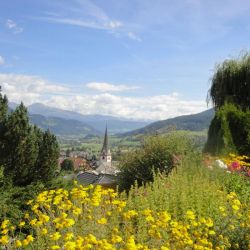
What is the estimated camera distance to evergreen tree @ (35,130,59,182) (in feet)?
59.2

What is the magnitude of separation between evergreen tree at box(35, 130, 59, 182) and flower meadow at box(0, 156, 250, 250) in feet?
39.8

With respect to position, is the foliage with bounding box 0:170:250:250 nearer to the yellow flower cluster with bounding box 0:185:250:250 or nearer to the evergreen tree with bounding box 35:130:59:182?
the yellow flower cluster with bounding box 0:185:250:250

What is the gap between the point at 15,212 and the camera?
43.0ft

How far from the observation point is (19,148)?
16.5 meters

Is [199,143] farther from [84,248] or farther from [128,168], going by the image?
[84,248]

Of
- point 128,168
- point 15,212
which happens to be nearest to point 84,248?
point 128,168

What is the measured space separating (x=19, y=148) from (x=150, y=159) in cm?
658

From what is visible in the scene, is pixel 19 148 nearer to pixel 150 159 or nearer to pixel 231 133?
pixel 150 159

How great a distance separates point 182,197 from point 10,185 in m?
10.8

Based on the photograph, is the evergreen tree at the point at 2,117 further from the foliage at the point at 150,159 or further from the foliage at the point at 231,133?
the foliage at the point at 231,133

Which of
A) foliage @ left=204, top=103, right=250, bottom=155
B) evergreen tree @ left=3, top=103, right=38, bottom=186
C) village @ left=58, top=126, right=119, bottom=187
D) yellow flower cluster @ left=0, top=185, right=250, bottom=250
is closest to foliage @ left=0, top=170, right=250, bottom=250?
yellow flower cluster @ left=0, top=185, right=250, bottom=250

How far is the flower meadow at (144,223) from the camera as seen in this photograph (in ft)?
13.7

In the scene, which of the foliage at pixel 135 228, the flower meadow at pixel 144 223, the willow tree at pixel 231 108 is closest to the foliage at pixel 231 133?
the willow tree at pixel 231 108

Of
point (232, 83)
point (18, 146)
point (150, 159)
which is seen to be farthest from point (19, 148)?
point (232, 83)
